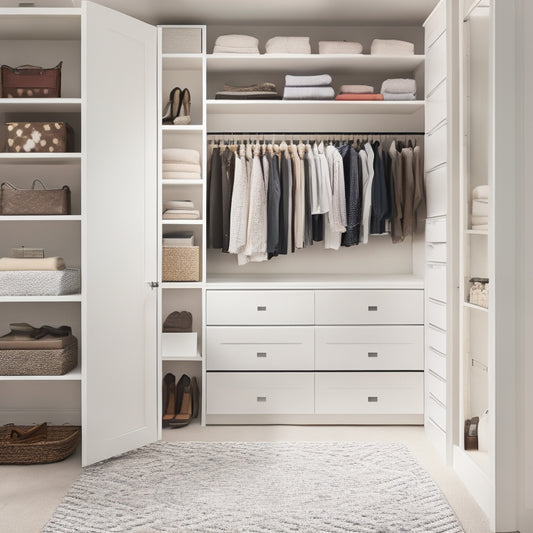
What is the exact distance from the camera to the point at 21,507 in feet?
9.48

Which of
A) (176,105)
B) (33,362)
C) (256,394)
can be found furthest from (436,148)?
(33,362)

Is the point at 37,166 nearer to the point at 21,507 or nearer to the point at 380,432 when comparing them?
the point at 21,507

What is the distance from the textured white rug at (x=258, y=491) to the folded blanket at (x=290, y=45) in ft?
8.19

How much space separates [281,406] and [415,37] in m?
2.76

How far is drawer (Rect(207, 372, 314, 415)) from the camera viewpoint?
4145mm

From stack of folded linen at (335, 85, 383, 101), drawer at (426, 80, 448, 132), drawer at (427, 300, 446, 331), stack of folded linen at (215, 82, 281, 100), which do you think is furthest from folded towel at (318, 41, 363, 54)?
drawer at (427, 300, 446, 331)

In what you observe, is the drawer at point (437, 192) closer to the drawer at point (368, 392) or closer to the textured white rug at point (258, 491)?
the drawer at point (368, 392)

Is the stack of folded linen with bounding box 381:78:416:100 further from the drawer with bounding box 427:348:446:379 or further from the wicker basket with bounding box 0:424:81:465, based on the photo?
the wicker basket with bounding box 0:424:81:465

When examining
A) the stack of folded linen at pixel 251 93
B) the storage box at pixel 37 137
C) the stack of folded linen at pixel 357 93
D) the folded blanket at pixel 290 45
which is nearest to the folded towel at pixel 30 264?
the storage box at pixel 37 137

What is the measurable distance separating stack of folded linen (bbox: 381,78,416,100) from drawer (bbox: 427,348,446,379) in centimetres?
168

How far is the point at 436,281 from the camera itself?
3793mm

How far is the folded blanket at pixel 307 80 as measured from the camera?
14.1 feet
